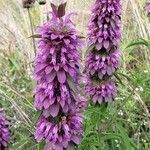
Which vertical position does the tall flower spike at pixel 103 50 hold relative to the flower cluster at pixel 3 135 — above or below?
above

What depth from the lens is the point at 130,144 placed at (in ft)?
10.9

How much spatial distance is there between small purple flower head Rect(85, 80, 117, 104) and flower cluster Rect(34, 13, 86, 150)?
2.91 ft

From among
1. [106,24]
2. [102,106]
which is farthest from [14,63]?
[106,24]

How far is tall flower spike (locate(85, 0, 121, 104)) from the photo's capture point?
10.8 ft

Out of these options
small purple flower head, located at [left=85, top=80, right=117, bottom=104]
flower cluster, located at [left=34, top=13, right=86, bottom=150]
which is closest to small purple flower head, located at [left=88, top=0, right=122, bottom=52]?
small purple flower head, located at [left=85, top=80, right=117, bottom=104]

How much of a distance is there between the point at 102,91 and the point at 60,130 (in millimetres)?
961

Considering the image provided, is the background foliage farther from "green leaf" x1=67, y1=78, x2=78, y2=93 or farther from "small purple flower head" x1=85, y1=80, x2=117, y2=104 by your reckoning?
"green leaf" x1=67, y1=78, x2=78, y2=93

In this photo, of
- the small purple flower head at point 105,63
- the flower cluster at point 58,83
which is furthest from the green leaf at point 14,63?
the flower cluster at point 58,83

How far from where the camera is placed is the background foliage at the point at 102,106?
3342mm

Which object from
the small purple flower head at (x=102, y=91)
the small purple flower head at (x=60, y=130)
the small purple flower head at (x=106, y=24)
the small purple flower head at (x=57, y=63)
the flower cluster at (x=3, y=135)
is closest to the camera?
the small purple flower head at (x=57, y=63)

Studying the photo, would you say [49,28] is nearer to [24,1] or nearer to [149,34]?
[24,1]

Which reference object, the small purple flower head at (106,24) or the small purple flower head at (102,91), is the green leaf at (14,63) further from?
the small purple flower head at (106,24)

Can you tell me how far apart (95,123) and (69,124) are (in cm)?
79

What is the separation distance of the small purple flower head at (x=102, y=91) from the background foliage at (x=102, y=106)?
0.06 m
